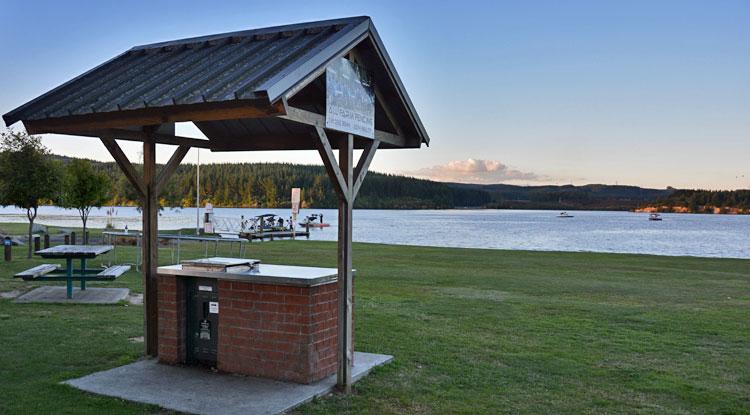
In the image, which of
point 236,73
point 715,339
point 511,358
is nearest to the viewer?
point 236,73

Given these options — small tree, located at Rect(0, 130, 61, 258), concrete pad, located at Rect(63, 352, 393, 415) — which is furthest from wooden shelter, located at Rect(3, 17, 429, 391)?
small tree, located at Rect(0, 130, 61, 258)

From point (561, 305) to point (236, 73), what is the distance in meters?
9.08

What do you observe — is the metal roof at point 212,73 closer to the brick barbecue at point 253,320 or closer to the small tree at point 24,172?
the brick barbecue at point 253,320

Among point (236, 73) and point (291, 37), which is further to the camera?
point (291, 37)

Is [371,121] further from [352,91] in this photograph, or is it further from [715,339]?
[715,339]

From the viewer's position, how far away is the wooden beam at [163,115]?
5.16 meters

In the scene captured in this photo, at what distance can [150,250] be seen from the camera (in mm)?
7602

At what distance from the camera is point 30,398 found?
5996 millimetres

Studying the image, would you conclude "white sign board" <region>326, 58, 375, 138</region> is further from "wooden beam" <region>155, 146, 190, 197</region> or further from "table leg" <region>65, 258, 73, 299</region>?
"table leg" <region>65, 258, 73, 299</region>

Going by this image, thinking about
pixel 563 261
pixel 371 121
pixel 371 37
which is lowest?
pixel 563 261

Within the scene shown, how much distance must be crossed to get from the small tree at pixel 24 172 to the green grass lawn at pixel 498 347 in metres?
5.38

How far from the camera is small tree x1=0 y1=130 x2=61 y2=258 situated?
827 inches

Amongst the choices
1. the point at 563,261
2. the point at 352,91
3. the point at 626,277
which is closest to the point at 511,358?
the point at 352,91

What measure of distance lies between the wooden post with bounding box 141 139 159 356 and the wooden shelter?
1cm
